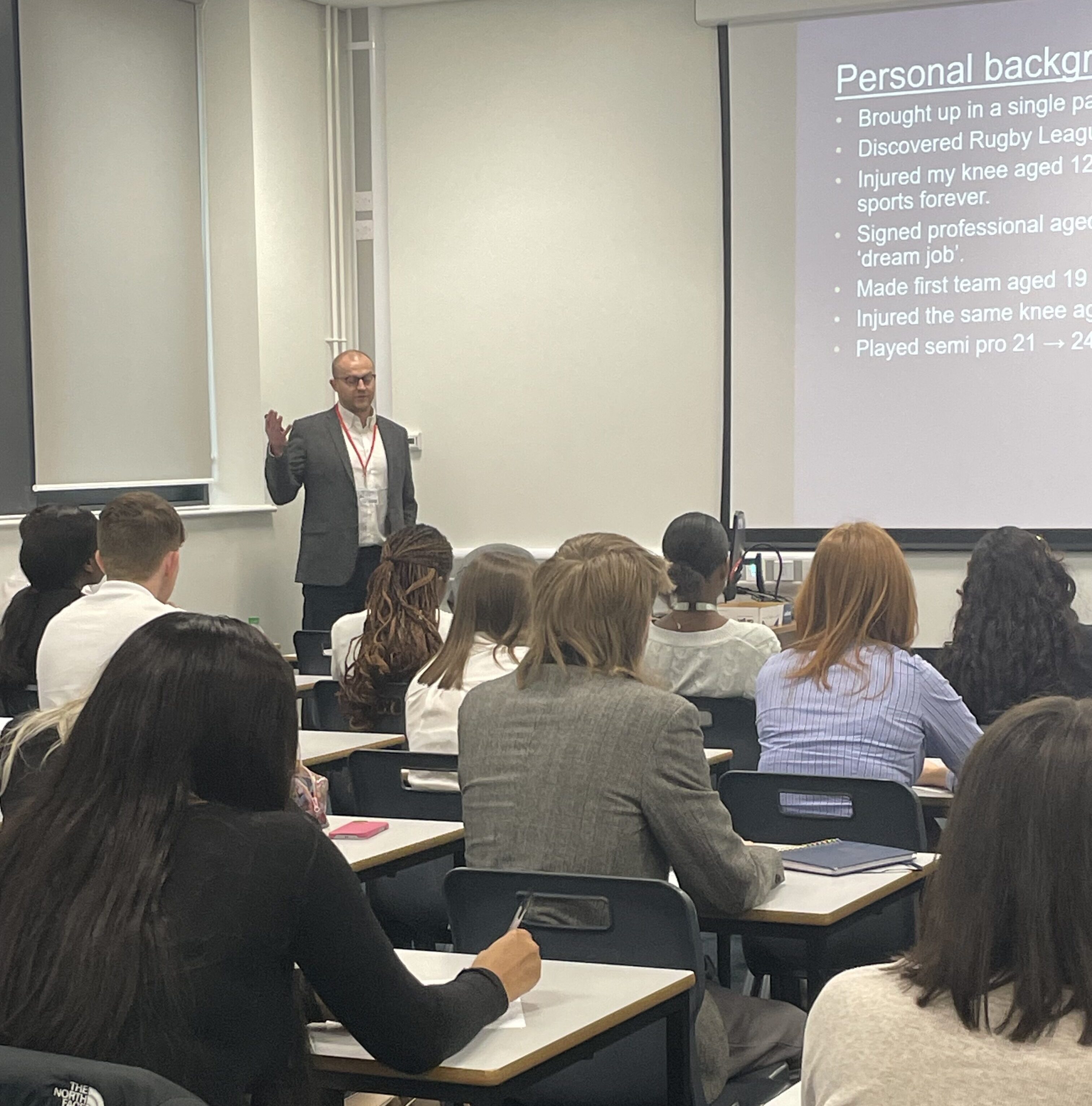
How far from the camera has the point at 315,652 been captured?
546 cm

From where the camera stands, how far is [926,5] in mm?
6789

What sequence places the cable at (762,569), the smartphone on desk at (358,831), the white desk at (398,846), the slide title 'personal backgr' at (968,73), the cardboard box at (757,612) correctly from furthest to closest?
the slide title 'personal backgr' at (968,73)
the cable at (762,569)
the cardboard box at (757,612)
the smartphone on desk at (358,831)
the white desk at (398,846)

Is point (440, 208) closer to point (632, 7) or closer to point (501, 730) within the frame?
point (632, 7)

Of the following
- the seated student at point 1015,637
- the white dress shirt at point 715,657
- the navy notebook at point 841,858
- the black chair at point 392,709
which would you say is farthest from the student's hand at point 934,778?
the black chair at point 392,709

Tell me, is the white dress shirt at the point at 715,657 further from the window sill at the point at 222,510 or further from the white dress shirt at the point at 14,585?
the window sill at the point at 222,510

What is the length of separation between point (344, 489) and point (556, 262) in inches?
62.6

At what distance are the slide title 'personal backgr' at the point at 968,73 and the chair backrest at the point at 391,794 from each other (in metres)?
4.65

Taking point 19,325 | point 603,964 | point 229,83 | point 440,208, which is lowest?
point 603,964

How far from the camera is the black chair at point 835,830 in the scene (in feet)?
9.82

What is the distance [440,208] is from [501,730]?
5594 millimetres

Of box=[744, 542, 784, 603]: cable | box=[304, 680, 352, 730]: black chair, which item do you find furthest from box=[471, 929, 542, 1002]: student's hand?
box=[744, 542, 784, 603]: cable

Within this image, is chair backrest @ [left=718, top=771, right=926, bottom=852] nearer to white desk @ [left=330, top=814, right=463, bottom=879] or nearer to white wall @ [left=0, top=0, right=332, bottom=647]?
white desk @ [left=330, top=814, right=463, bottom=879]

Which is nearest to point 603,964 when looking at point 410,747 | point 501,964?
point 501,964

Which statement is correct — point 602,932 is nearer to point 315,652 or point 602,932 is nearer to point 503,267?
point 315,652
